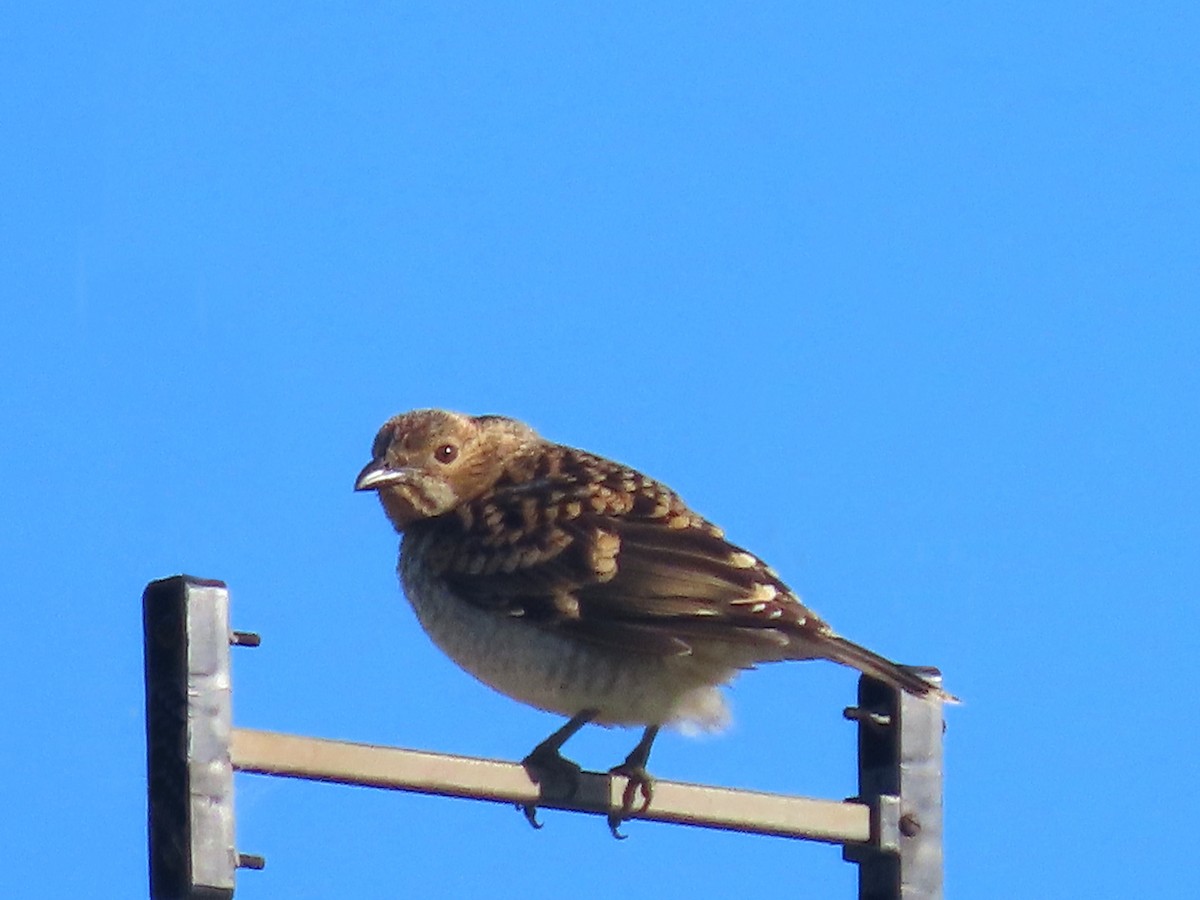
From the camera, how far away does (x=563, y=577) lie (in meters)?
8.08

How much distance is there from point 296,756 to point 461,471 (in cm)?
478

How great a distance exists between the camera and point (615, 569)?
7.97 metres

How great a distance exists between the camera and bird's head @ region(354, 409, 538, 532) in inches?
376

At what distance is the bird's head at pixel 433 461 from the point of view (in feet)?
31.3

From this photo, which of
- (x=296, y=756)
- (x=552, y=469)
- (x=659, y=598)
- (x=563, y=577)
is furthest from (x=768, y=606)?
(x=296, y=756)

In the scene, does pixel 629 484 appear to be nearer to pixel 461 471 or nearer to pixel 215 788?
pixel 461 471

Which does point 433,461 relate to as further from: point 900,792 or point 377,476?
point 900,792

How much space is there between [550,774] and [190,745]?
4.65 feet

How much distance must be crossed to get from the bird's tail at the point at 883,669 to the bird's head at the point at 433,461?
256cm

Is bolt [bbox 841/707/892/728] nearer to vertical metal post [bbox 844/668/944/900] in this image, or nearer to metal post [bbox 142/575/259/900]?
vertical metal post [bbox 844/668/944/900]

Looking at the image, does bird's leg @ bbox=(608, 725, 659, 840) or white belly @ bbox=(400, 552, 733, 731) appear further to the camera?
white belly @ bbox=(400, 552, 733, 731)

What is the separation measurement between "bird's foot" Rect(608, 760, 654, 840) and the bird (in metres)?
0.02

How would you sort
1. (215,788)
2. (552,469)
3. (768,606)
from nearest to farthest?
(215,788) < (768,606) < (552,469)

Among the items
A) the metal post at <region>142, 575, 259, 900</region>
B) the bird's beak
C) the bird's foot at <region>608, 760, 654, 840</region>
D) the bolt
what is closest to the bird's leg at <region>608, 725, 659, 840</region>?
the bird's foot at <region>608, 760, 654, 840</region>
